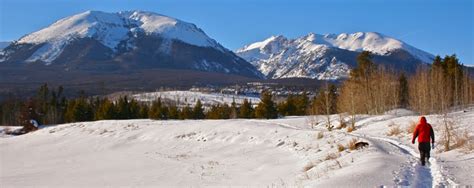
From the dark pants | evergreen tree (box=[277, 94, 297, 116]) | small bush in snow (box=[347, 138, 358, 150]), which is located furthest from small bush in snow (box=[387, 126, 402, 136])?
evergreen tree (box=[277, 94, 297, 116])

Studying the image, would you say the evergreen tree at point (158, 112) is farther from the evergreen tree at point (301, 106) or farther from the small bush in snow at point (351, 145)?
the small bush in snow at point (351, 145)

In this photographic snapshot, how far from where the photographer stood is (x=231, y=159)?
3197 cm

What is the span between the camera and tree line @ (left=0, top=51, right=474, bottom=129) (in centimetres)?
5938

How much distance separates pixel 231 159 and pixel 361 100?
3463 centimetres

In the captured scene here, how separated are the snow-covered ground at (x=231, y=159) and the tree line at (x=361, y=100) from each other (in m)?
9.52

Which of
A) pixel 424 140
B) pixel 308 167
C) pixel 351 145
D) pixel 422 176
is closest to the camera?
pixel 422 176

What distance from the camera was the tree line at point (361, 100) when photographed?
59.4 m

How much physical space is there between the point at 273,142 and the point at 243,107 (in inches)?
2069

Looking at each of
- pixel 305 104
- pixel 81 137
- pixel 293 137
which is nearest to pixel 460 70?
pixel 305 104

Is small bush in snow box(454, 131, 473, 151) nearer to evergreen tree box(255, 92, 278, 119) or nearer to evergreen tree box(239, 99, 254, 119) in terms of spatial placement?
evergreen tree box(255, 92, 278, 119)

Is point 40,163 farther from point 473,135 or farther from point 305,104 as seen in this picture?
point 305,104

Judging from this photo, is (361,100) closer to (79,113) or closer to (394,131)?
(394,131)

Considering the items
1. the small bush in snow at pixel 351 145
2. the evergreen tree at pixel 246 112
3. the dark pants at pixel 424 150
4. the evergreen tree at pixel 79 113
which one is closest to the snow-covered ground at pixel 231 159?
the small bush in snow at pixel 351 145

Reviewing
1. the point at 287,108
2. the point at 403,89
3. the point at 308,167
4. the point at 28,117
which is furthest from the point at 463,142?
the point at 28,117
